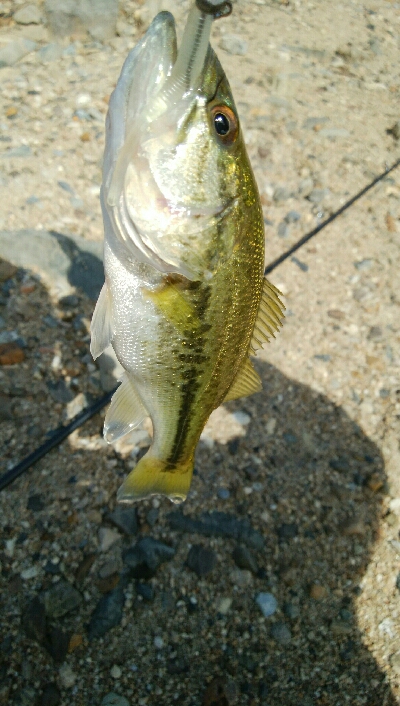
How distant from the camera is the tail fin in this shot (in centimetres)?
192

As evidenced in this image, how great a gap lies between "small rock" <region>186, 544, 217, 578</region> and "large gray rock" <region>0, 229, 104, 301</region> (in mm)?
1589

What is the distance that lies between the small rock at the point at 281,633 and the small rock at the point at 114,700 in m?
0.72

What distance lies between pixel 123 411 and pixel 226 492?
118 centimetres

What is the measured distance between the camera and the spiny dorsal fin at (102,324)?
1710 millimetres

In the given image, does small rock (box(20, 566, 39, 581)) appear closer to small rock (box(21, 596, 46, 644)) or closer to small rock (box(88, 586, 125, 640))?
small rock (box(21, 596, 46, 644))

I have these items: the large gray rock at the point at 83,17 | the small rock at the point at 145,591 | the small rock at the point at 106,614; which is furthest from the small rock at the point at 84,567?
the large gray rock at the point at 83,17

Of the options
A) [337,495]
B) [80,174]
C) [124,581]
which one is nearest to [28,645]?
[124,581]

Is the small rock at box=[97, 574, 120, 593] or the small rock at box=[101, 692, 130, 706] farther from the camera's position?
the small rock at box=[97, 574, 120, 593]

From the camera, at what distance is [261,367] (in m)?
3.37

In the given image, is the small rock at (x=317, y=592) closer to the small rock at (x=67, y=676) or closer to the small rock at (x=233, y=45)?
the small rock at (x=67, y=676)

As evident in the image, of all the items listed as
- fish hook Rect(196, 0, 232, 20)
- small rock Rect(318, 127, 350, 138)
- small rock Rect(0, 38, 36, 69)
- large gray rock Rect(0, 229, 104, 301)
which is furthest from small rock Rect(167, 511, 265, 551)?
small rock Rect(0, 38, 36, 69)

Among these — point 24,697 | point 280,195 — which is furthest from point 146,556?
point 280,195

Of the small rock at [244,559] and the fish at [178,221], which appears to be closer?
the fish at [178,221]

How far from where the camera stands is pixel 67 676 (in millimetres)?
2215
